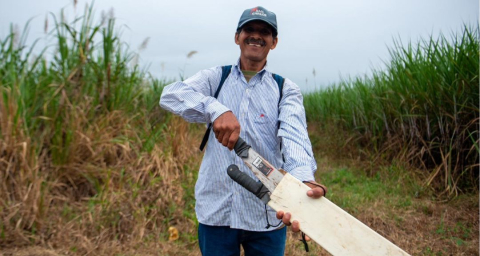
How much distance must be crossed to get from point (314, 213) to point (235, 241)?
1.54ft

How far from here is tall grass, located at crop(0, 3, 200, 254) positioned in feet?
10.5

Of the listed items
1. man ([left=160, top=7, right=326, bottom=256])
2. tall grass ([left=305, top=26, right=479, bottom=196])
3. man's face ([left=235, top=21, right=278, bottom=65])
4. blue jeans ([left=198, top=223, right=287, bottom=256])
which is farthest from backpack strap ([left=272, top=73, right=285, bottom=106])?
tall grass ([left=305, top=26, right=479, bottom=196])

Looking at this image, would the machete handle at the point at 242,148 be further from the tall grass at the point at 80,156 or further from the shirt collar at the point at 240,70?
the tall grass at the point at 80,156

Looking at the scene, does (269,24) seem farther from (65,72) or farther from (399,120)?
(399,120)

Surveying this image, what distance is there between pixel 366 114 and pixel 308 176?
465 centimetres

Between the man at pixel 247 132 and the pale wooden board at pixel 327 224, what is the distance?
0.65 ft

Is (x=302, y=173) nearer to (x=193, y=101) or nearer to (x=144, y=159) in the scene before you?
(x=193, y=101)

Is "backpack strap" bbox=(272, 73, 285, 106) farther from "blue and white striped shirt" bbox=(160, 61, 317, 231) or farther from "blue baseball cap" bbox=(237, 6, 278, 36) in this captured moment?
"blue baseball cap" bbox=(237, 6, 278, 36)

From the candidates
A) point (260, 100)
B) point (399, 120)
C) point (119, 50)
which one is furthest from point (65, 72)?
point (399, 120)

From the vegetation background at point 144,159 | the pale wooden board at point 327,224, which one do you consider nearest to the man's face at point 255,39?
the pale wooden board at point 327,224

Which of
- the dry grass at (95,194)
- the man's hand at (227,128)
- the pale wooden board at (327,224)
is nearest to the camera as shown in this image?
the pale wooden board at (327,224)

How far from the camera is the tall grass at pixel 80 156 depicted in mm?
3189

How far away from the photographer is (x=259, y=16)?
68.1 inches

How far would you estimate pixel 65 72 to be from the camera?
3.88 m
